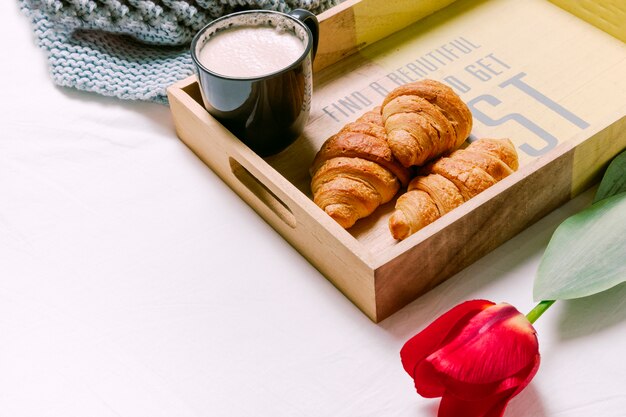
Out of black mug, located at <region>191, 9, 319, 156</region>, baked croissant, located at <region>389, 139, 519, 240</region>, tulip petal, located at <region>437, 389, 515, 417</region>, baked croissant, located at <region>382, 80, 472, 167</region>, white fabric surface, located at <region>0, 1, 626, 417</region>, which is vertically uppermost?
black mug, located at <region>191, 9, 319, 156</region>

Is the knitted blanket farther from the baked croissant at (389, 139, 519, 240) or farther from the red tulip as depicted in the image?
the red tulip

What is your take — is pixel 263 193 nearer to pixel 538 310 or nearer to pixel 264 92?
pixel 264 92

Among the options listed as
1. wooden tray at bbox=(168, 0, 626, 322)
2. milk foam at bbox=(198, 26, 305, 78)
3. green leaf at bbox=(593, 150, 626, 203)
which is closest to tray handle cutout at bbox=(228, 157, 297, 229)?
wooden tray at bbox=(168, 0, 626, 322)

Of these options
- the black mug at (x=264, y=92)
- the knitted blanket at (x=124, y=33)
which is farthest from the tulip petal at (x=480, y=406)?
the knitted blanket at (x=124, y=33)

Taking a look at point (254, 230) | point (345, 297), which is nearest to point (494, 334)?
point (345, 297)

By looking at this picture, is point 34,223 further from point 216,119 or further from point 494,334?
point 494,334
